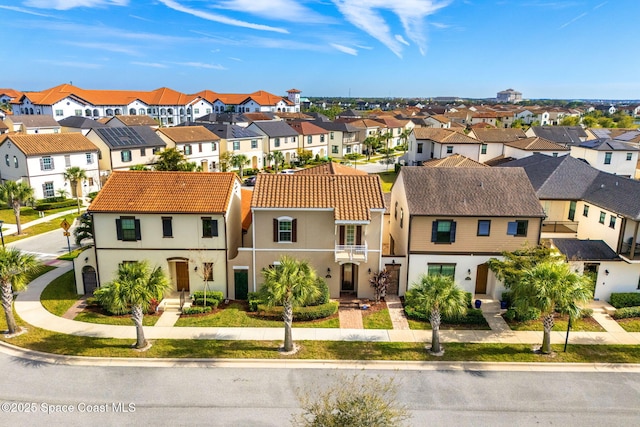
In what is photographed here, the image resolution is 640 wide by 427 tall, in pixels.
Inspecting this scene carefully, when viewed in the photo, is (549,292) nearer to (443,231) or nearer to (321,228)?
(443,231)

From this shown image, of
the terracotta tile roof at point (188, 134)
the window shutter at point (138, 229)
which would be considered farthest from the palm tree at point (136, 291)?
the terracotta tile roof at point (188, 134)

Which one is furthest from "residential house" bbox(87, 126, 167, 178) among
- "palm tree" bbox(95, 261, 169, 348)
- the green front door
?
"palm tree" bbox(95, 261, 169, 348)

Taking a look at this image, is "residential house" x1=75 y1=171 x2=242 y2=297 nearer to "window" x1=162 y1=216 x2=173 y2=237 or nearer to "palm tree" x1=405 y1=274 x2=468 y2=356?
"window" x1=162 y1=216 x2=173 y2=237

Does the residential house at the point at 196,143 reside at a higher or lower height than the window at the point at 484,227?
higher

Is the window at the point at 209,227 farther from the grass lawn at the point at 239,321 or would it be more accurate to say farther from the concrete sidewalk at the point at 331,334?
the concrete sidewalk at the point at 331,334

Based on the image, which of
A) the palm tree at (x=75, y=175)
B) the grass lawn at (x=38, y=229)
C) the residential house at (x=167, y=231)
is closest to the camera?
the residential house at (x=167, y=231)

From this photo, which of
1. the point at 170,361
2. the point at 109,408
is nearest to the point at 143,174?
the point at 170,361

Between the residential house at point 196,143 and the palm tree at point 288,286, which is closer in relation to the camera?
the palm tree at point 288,286

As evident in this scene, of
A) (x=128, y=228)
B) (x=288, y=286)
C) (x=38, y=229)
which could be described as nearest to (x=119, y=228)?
(x=128, y=228)
